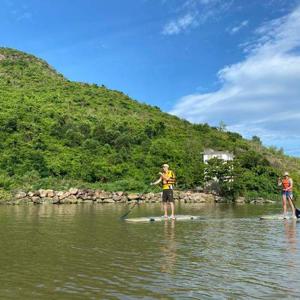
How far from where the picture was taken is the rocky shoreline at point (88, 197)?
37.6 metres

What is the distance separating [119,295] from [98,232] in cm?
738

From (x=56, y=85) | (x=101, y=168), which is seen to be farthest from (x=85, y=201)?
(x=56, y=85)

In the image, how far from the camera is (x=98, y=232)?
13.8 meters

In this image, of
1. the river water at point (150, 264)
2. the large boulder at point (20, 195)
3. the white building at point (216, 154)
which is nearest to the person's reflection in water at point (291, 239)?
the river water at point (150, 264)

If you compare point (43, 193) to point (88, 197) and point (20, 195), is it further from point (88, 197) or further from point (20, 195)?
point (88, 197)

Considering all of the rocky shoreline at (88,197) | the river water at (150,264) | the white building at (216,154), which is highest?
the white building at (216,154)

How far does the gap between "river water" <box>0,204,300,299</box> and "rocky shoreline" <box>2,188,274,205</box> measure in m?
24.1

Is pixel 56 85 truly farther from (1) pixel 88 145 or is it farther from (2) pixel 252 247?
(2) pixel 252 247

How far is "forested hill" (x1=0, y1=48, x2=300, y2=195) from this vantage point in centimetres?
4781

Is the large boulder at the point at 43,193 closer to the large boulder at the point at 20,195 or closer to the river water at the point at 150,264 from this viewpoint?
the large boulder at the point at 20,195

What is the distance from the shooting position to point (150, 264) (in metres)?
8.65

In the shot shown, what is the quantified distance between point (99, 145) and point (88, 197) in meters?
18.0

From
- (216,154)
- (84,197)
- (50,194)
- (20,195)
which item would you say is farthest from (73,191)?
(216,154)

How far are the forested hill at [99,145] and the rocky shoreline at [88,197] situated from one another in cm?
296
